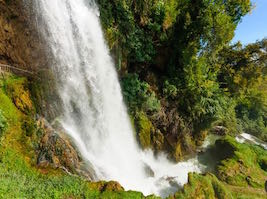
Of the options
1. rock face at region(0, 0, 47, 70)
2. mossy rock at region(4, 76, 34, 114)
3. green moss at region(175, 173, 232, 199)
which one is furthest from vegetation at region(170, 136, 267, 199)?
rock face at region(0, 0, 47, 70)

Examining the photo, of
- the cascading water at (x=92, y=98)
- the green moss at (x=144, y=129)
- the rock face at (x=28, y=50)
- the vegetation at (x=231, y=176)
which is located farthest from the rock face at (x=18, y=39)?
the vegetation at (x=231, y=176)

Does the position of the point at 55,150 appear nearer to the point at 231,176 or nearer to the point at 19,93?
the point at 19,93

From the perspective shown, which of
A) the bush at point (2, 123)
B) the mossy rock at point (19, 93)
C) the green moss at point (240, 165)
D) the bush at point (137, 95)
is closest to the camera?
the bush at point (2, 123)

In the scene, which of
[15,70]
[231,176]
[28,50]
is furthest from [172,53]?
[15,70]

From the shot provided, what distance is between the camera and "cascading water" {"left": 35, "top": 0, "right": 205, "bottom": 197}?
261 inches

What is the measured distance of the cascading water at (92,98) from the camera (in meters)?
6.62

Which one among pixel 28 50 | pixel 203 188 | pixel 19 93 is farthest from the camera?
pixel 203 188

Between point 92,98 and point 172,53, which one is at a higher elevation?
point 172,53

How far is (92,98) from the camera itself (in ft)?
25.7

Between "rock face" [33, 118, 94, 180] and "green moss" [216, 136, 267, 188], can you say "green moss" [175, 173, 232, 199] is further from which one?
"rock face" [33, 118, 94, 180]

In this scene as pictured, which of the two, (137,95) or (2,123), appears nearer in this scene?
(2,123)

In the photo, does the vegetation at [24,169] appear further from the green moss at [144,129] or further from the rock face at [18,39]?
the green moss at [144,129]

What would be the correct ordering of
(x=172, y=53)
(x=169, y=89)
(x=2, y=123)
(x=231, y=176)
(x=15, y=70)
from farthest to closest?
(x=172, y=53) → (x=169, y=89) → (x=231, y=176) → (x=15, y=70) → (x=2, y=123)

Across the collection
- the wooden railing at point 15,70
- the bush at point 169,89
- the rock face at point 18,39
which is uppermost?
the bush at point 169,89
